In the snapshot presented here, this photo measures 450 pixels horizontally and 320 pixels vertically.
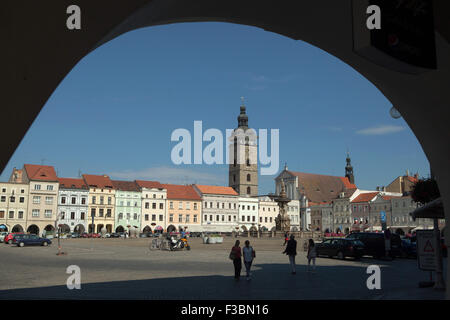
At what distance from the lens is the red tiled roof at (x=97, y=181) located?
95562 millimetres

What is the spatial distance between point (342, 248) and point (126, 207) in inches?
3058

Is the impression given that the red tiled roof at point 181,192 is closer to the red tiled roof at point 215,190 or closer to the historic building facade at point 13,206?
the red tiled roof at point 215,190

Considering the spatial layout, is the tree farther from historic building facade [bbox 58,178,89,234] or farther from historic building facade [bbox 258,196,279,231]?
historic building facade [bbox 258,196,279,231]

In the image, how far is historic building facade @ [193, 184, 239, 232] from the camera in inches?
4446

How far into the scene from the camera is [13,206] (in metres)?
82.1

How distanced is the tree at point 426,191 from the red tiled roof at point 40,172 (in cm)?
8378

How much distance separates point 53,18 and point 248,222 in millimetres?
119712

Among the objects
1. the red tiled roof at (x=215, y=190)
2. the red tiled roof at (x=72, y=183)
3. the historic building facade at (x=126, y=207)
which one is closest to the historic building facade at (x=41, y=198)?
the red tiled roof at (x=72, y=183)

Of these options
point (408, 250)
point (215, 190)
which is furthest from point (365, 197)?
point (408, 250)

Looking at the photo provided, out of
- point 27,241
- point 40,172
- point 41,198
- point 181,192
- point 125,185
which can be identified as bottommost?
point 27,241

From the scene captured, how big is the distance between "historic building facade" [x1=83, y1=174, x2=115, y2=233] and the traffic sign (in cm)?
8624

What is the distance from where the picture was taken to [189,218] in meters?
109

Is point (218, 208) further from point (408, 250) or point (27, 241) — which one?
point (408, 250)
